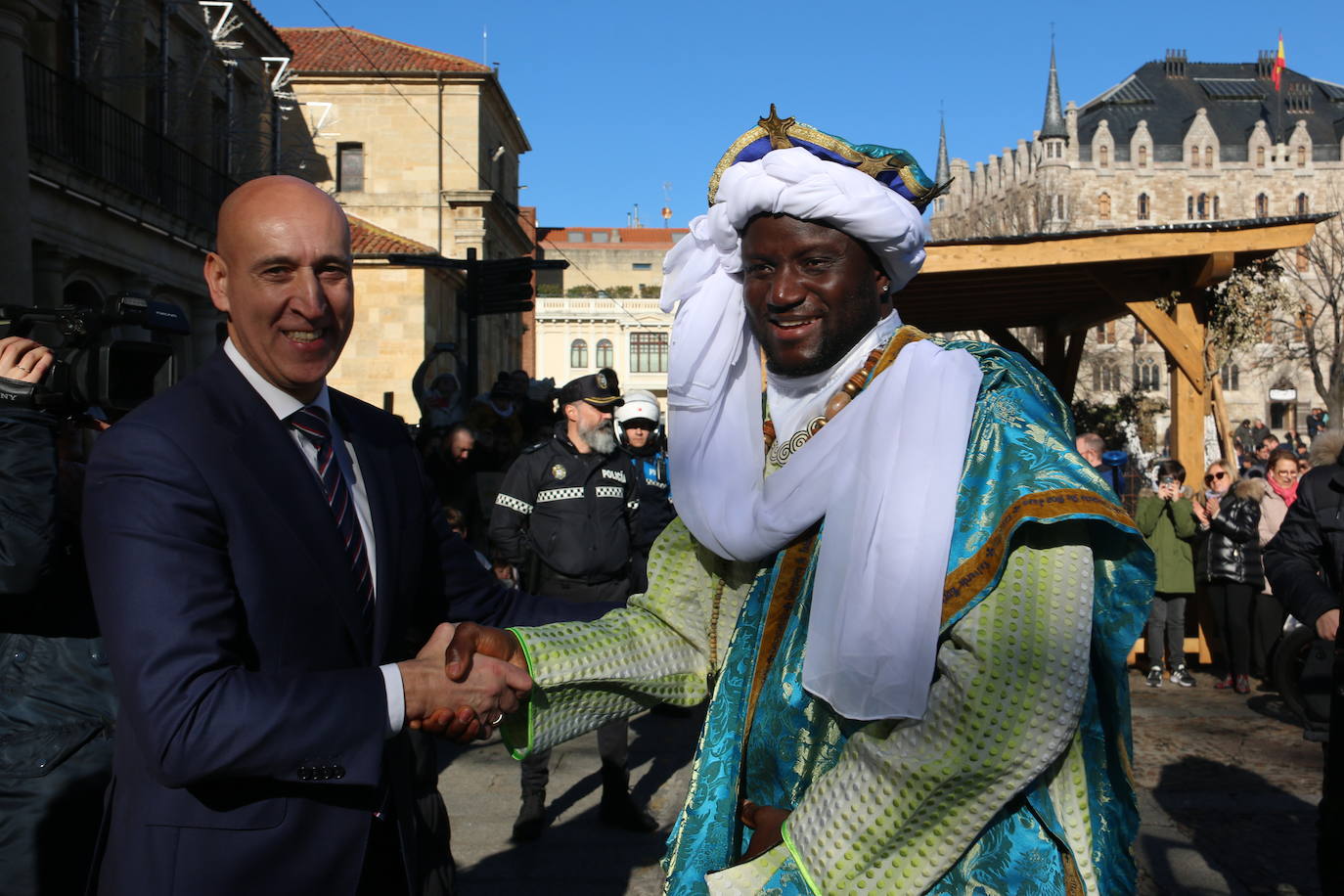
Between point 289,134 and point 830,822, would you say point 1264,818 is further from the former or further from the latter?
point 289,134

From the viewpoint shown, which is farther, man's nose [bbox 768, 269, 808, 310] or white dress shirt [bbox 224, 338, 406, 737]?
man's nose [bbox 768, 269, 808, 310]

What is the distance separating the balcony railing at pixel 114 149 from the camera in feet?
51.8

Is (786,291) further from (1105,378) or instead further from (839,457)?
(1105,378)

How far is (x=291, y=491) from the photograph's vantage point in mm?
2129

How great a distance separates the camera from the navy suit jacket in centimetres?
188

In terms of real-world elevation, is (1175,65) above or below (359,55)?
above

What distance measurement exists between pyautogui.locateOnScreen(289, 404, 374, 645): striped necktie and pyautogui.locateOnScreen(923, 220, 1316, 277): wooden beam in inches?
269

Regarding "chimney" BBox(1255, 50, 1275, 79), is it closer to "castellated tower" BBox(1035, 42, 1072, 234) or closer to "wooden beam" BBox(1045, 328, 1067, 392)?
"castellated tower" BBox(1035, 42, 1072, 234)

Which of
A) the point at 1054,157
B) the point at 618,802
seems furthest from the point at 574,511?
the point at 1054,157

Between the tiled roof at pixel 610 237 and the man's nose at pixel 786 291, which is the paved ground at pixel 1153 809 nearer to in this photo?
the man's nose at pixel 786 291

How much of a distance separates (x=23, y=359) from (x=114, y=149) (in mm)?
17896

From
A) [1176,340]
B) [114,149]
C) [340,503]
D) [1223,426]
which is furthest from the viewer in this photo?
[114,149]

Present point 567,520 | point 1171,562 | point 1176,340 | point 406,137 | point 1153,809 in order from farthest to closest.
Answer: point 406,137 < point 1176,340 < point 1171,562 < point 567,520 < point 1153,809

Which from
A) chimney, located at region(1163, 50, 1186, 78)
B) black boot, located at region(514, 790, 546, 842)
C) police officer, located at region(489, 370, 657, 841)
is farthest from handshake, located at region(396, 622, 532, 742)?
chimney, located at region(1163, 50, 1186, 78)
